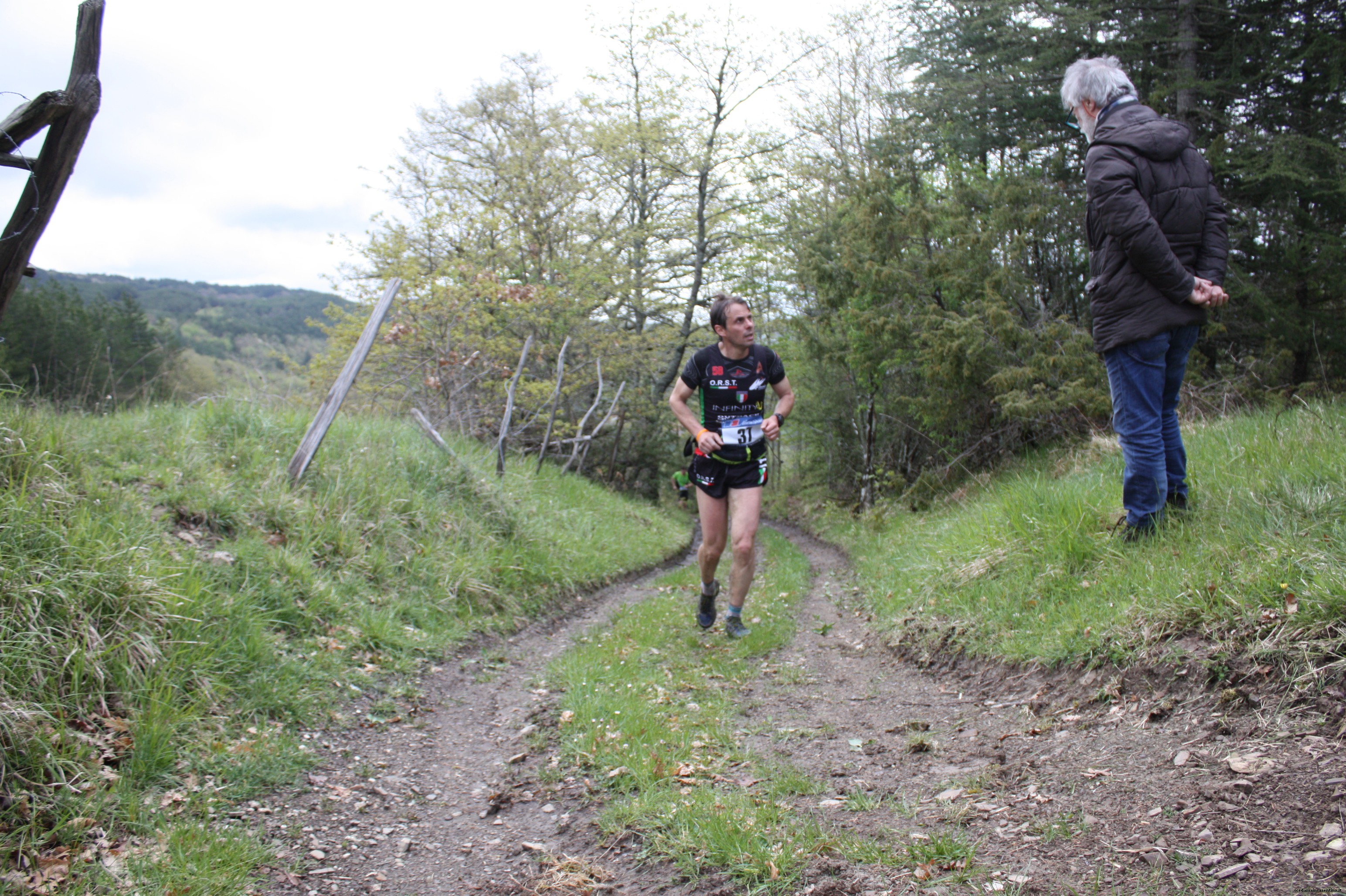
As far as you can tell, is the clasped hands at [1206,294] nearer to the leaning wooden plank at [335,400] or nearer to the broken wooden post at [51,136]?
the broken wooden post at [51,136]

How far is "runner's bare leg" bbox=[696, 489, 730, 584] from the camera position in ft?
18.9

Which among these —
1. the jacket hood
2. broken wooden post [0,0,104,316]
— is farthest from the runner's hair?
broken wooden post [0,0,104,316]

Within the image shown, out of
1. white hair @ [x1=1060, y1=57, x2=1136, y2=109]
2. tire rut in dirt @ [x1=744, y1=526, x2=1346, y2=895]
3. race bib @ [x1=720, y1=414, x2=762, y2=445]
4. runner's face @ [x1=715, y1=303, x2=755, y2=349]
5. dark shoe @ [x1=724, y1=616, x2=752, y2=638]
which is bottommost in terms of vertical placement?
dark shoe @ [x1=724, y1=616, x2=752, y2=638]

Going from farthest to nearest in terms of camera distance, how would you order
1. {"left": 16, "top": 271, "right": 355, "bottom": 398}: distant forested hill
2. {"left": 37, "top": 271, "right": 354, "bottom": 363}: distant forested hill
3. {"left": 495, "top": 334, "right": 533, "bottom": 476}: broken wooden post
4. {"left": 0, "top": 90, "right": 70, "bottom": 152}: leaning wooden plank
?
{"left": 37, "top": 271, "right": 354, "bottom": 363}: distant forested hill < {"left": 495, "top": 334, "right": 533, "bottom": 476}: broken wooden post < {"left": 16, "top": 271, "right": 355, "bottom": 398}: distant forested hill < {"left": 0, "top": 90, "right": 70, "bottom": 152}: leaning wooden plank

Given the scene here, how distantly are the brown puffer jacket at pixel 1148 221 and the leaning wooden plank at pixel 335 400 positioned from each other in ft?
20.5

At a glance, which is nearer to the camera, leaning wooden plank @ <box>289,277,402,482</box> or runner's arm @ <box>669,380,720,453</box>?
runner's arm @ <box>669,380,720,453</box>

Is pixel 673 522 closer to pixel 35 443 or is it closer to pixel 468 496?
pixel 468 496

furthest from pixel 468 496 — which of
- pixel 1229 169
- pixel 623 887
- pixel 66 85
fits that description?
pixel 1229 169

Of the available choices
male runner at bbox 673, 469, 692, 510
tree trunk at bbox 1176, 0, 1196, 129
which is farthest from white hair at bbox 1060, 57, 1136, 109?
tree trunk at bbox 1176, 0, 1196, 129

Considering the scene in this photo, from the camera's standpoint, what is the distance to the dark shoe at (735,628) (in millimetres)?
5934

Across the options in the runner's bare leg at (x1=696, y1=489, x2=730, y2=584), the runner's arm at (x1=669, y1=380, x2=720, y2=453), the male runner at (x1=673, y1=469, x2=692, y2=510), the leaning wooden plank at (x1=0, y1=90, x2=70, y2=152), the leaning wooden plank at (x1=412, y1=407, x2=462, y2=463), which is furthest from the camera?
the leaning wooden plank at (x1=412, y1=407, x2=462, y2=463)

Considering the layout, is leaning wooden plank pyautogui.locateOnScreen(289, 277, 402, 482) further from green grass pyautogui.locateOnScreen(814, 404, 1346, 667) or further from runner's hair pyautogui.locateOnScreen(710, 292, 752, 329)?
green grass pyautogui.locateOnScreen(814, 404, 1346, 667)

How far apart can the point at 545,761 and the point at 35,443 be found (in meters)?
3.67

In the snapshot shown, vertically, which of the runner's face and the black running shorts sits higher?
the runner's face
